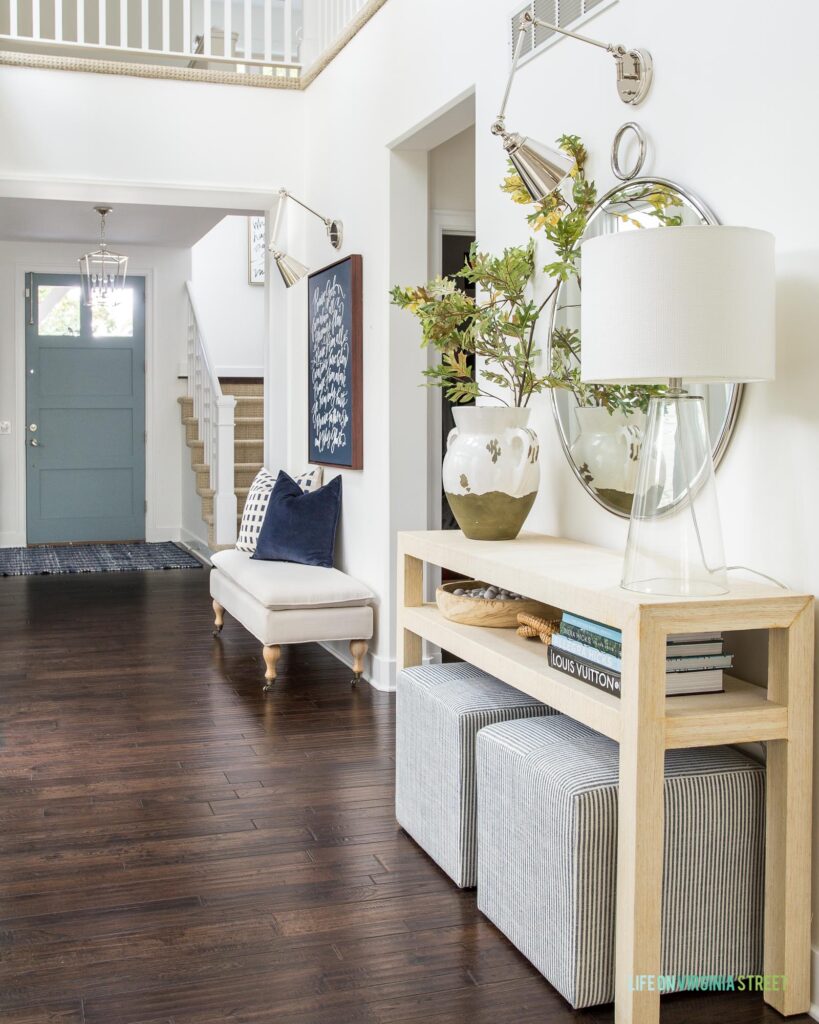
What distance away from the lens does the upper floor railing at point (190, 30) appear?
5.74m

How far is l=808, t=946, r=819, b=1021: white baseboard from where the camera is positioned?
2.18m

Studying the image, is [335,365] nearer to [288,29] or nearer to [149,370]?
[288,29]

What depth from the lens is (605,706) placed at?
2184mm

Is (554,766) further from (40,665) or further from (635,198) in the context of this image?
(40,665)

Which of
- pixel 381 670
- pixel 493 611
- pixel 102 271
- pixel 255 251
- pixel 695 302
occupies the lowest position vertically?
Result: pixel 381 670

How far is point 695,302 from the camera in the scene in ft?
6.68

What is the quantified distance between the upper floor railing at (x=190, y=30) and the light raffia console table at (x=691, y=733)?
143 inches

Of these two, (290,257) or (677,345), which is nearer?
(677,345)

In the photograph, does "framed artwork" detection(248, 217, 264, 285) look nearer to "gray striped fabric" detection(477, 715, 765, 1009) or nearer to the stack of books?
the stack of books

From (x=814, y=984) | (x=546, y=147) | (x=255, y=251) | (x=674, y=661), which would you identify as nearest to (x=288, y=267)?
(x=546, y=147)

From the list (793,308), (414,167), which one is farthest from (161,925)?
(414,167)

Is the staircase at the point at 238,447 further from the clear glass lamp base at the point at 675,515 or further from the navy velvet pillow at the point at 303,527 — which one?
the clear glass lamp base at the point at 675,515

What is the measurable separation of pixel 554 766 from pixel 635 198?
53.9 inches

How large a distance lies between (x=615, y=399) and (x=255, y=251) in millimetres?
7807
